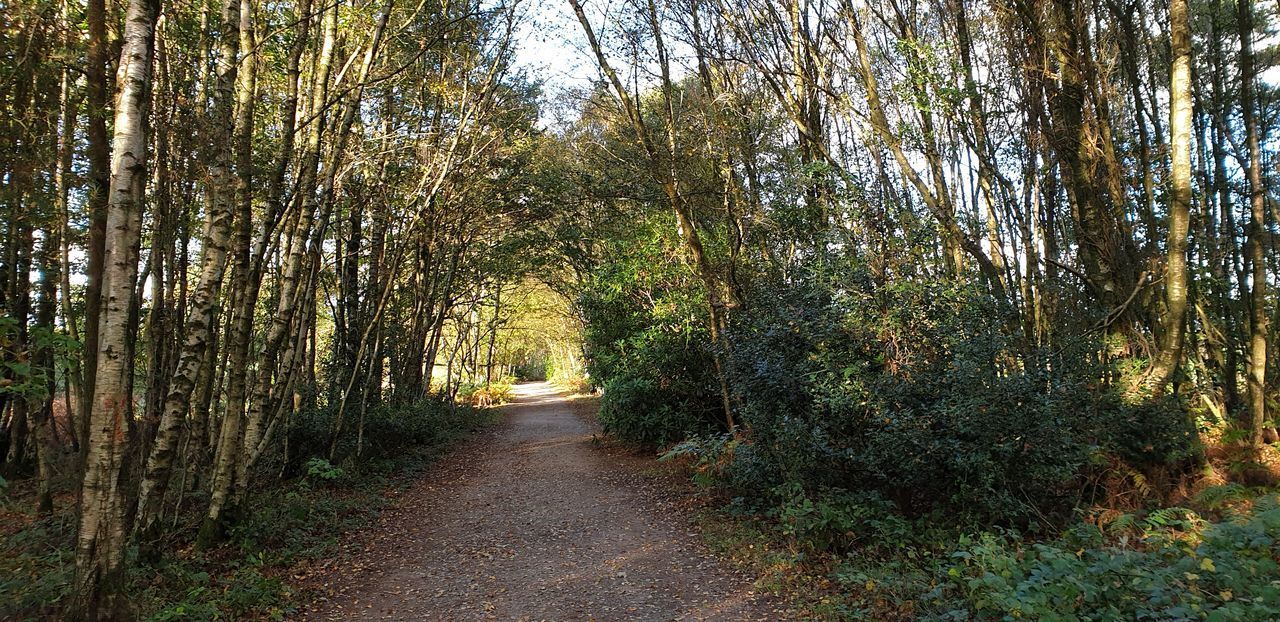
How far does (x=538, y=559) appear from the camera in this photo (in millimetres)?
6879

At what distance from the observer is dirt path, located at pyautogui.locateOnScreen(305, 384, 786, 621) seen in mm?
5477

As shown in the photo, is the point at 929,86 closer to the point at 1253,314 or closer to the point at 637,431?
the point at 1253,314

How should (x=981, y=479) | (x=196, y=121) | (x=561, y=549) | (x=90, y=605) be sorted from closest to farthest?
1. (x=90, y=605)
2. (x=981, y=479)
3. (x=196, y=121)
4. (x=561, y=549)

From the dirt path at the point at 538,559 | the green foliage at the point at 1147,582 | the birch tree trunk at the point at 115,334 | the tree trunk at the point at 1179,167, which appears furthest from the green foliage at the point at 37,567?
the tree trunk at the point at 1179,167

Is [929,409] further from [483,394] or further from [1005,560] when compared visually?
[483,394]

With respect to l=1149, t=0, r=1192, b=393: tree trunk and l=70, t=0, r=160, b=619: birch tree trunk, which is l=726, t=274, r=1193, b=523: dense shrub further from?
l=70, t=0, r=160, b=619: birch tree trunk

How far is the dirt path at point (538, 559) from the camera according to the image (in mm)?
5477

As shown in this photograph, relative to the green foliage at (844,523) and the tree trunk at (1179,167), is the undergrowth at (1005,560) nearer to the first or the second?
the green foliage at (844,523)

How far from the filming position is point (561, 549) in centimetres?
722

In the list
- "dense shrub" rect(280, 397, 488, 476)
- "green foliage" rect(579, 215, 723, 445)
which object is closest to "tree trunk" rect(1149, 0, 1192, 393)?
"green foliage" rect(579, 215, 723, 445)

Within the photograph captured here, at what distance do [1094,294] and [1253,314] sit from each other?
97.0 inches

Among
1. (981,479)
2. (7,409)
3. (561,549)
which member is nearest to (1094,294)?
(981,479)

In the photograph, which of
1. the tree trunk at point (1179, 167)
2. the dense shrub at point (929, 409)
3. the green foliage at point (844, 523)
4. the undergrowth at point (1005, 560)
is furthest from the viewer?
the tree trunk at point (1179, 167)

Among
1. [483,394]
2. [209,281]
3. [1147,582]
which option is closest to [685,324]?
[209,281]
